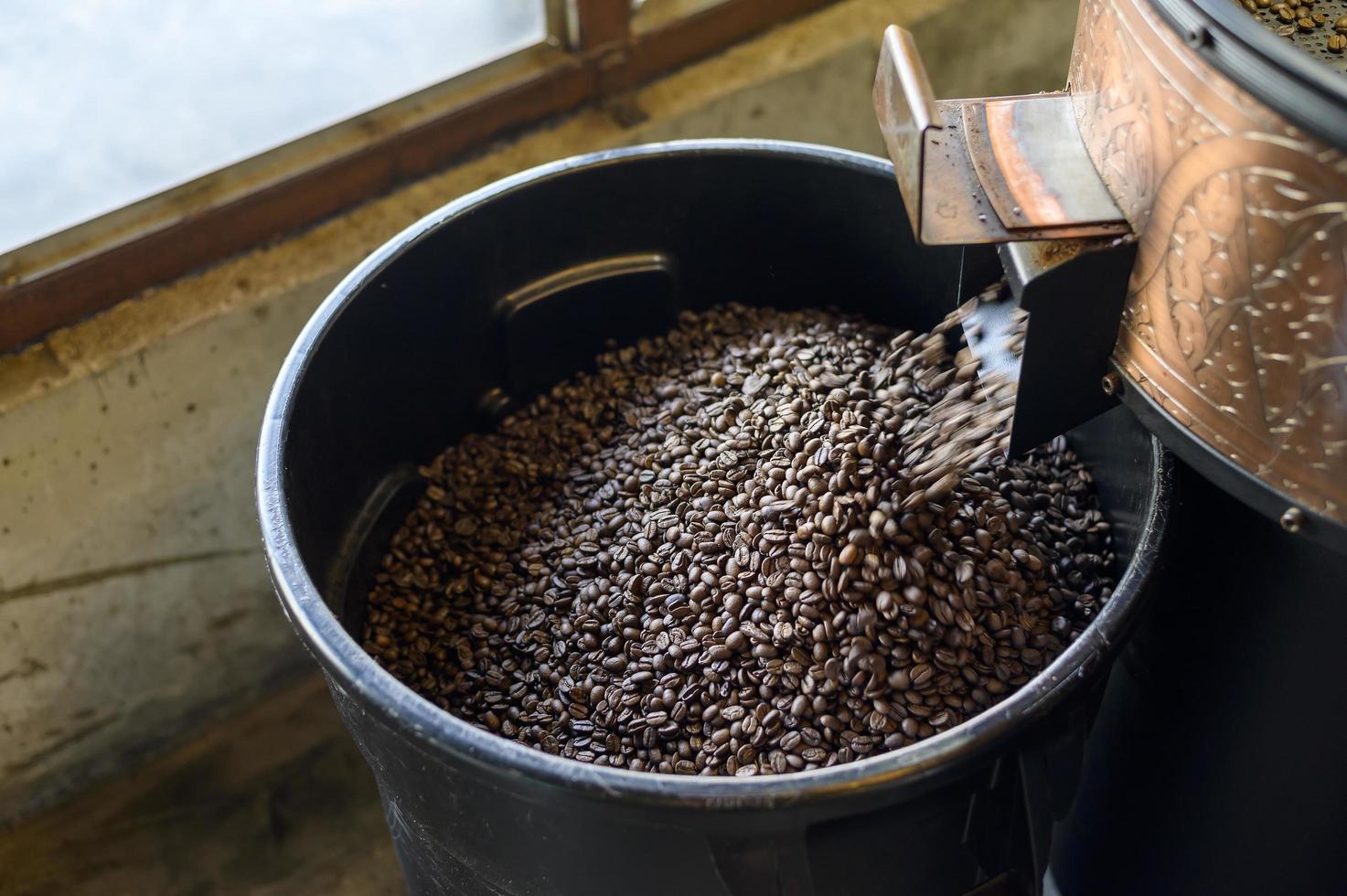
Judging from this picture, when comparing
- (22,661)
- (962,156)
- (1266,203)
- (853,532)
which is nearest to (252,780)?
(22,661)

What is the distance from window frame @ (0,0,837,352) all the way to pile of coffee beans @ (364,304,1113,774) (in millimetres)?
416

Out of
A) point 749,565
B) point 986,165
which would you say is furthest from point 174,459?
point 986,165

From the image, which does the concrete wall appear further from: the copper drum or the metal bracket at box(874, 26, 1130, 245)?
the copper drum

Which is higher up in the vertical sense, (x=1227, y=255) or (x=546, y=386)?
(x=1227, y=255)

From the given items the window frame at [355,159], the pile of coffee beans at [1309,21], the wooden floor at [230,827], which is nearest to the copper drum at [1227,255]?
the pile of coffee beans at [1309,21]

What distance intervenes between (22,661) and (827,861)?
43.2 inches

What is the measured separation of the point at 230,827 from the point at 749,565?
0.94m

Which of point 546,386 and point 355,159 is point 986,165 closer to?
point 546,386

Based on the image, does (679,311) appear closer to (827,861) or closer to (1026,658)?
(1026,658)

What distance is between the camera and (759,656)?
1034mm

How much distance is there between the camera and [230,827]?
1646 millimetres

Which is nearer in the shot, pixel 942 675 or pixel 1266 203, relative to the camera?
pixel 1266 203

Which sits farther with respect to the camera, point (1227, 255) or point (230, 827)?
point (230, 827)

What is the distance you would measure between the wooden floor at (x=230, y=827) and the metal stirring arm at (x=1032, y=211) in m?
1.09
